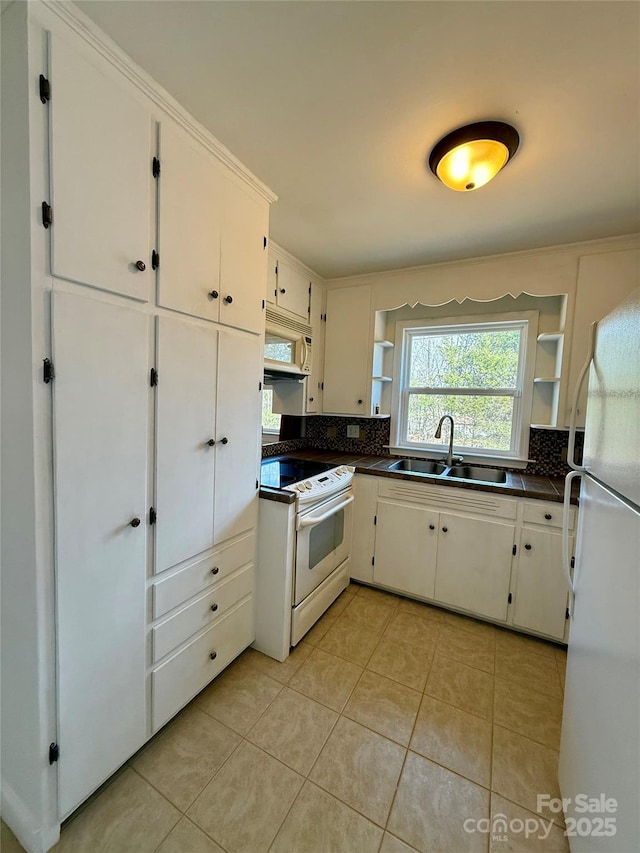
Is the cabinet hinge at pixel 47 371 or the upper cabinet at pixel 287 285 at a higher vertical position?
the upper cabinet at pixel 287 285

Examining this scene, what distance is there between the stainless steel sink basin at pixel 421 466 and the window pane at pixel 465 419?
0.18 metres

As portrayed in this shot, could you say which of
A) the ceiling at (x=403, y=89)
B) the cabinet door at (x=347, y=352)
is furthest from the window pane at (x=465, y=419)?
the ceiling at (x=403, y=89)

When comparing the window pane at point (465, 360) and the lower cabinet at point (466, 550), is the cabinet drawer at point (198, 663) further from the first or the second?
the window pane at point (465, 360)

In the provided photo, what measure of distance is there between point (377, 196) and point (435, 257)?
2.95 ft

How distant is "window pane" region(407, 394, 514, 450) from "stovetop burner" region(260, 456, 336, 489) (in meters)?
0.97

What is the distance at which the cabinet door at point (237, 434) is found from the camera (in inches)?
60.8

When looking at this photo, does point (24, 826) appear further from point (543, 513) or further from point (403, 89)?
point (403, 89)

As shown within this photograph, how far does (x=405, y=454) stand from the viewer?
292 cm

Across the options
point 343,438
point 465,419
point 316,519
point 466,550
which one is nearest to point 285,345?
point 343,438

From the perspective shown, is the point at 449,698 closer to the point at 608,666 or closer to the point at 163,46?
the point at 608,666

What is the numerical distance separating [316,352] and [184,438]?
1731 mm

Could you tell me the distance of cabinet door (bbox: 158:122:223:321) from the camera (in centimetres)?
122

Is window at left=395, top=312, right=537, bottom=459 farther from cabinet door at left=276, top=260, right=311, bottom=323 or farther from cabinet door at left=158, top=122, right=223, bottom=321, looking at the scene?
cabinet door at left=158, top=122, right=223, bottom=321

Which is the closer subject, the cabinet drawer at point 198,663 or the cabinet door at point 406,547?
the cabinet drawer at point 198,663
